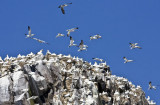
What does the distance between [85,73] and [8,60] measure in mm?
15501

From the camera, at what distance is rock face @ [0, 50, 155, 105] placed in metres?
114

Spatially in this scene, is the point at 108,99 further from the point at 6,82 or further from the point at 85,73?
the point at 6,82

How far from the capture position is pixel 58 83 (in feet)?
398

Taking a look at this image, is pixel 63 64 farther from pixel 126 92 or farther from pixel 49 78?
pixel 126 92

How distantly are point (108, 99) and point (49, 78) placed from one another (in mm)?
11867

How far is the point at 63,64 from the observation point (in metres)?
126

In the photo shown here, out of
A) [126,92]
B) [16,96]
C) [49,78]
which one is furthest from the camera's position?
[126,92]

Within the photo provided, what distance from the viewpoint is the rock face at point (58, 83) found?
11406cm

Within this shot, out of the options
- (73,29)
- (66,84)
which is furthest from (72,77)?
(73,29)

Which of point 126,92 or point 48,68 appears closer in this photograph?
point 48,68

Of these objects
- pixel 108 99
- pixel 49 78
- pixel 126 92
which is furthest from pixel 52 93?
pixel 126 92

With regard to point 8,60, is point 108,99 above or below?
below

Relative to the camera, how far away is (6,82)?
378 feet

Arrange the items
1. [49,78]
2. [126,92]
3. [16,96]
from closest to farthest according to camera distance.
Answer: [16,96] < [49,78] < [126,92]
